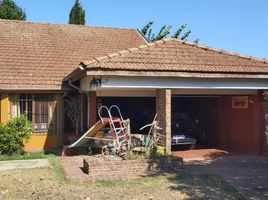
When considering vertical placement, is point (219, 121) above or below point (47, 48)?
below

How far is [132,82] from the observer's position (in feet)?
44.2

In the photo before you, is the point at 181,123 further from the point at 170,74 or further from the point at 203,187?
the point at 203,187

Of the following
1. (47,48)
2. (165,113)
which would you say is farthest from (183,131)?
(47,48)

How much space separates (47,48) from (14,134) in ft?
17.7

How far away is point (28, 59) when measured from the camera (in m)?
18.0

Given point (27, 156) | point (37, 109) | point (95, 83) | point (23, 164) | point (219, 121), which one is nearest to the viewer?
point (23, 164)

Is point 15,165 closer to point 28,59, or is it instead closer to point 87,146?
point 87,146

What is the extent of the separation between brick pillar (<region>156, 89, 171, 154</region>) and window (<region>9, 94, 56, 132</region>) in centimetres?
512

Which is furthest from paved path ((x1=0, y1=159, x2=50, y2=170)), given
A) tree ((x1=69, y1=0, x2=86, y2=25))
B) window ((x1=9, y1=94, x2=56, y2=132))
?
tree ((x1=69, y1=0, x2=86, y2=25))

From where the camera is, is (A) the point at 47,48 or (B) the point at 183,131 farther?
(A) the point at 47,48

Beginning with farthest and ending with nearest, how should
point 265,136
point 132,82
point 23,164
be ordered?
1. point 265,136
2. point 132,82
3. point 23,164

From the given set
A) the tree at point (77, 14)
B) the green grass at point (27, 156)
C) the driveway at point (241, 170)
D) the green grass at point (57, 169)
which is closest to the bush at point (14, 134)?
the green grass at point (27, 156)

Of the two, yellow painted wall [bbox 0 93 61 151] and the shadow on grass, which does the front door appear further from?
yellow painted wall [bbox 0 93 61 151]

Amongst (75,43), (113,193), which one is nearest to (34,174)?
(113,193)
